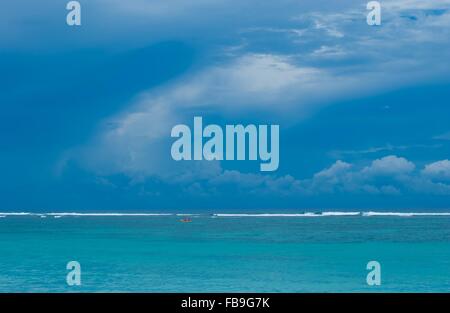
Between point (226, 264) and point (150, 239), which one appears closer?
point (226, 264)

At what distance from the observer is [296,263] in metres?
25.5

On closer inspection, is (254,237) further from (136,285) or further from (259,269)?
(136,285)

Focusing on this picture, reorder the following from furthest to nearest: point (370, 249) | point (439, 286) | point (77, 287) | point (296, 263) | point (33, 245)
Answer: point (33, 245) < point (370, 249) < point (296, 263) < point (439, 286) < point (77, 287)

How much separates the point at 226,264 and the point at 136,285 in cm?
600

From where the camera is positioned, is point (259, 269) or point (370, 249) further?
point (370, 249)

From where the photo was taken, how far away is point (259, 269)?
77.0 feet

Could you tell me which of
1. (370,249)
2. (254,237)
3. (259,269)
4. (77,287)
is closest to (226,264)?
(259,269)

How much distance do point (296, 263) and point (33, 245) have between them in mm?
18585
